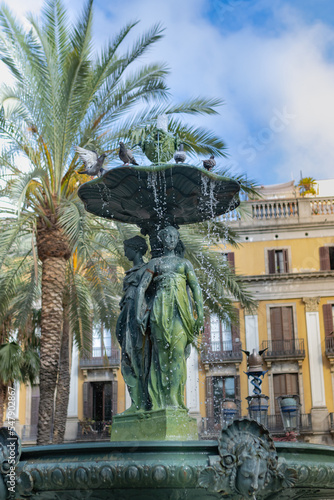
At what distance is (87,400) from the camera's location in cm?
3744

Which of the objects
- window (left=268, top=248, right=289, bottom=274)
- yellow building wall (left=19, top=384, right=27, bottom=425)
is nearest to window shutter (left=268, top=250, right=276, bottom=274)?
window (left=268, top=248, right=289, bottom=274)

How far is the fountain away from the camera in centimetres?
489

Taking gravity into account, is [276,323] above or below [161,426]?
above

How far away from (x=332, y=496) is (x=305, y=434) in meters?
30.0

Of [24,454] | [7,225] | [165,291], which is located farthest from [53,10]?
[24,454]

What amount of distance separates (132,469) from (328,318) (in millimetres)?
33222

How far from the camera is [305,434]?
3491 cm

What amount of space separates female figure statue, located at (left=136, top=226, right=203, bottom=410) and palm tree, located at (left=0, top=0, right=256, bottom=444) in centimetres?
773

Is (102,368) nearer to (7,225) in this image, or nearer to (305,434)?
(305,434)

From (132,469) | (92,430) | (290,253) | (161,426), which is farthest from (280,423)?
(132,469)

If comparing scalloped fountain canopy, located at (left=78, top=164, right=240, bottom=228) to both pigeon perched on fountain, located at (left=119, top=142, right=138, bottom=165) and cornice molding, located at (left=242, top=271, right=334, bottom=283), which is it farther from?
cornice molding, located at (left=242, top=271, right=334, bottom=283)

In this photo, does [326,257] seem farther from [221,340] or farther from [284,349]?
[221,340]

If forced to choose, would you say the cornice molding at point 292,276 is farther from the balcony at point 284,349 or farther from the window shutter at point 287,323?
the balcony at point 284,349

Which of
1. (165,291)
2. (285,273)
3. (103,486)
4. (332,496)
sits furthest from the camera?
(285,273)
